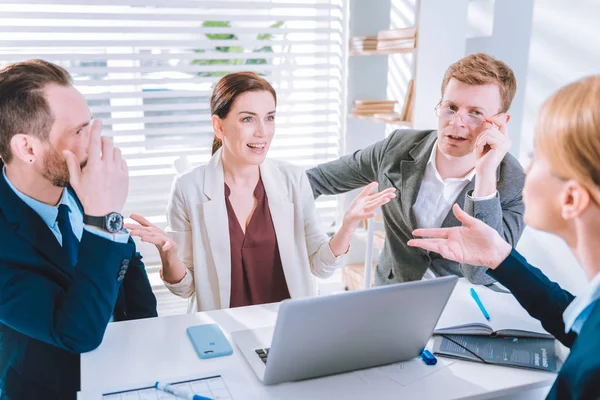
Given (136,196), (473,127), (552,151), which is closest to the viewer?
(552,151)

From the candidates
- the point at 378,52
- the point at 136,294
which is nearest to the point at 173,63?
the point at 378,52

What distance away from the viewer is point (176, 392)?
1111 millimetres

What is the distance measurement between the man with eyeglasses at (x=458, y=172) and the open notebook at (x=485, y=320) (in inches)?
4.6

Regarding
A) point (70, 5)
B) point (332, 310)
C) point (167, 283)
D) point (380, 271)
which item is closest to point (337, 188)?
point (380, 271)

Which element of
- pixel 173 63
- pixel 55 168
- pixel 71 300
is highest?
pixel 173 63

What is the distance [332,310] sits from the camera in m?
1.09

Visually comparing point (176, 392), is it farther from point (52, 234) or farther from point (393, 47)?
point (393, 47)

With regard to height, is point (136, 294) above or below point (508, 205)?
below

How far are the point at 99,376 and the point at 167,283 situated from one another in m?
0.60

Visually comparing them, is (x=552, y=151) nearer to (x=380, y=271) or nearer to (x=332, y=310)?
(x=332, y=310)

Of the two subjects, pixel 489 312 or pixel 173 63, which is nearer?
pixel 489 312

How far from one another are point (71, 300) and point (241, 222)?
2.61ft

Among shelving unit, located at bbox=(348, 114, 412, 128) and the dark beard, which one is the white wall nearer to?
shelving unit, located at bbox=(348, 114, 412, 128)

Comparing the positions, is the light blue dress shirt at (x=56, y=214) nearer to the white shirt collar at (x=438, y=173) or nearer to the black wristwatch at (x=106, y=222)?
the black wristwatch at (x=106, y=222)
